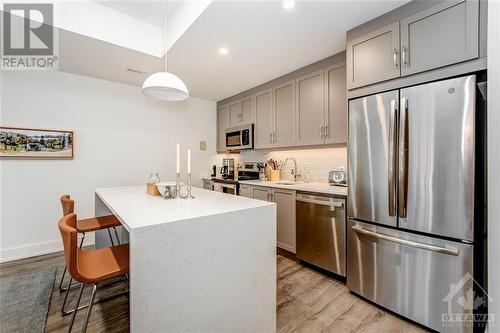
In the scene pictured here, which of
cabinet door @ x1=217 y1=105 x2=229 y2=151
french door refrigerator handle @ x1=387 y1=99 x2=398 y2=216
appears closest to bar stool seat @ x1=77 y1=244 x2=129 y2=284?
french door refrigerator handle @ x1=387 y1=99 x2=398 y2=216

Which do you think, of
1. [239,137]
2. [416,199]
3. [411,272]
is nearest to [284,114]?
[239,137]

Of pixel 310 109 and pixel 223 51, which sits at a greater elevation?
pixel 223 51

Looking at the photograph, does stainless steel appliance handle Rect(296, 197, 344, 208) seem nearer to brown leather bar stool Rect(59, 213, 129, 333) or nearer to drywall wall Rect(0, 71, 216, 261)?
brown leather bar stool Rect(59, 213, 129, 333)

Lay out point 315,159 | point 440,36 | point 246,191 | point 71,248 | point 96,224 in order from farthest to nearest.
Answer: point 246,191, point 315,159, point 96,224, point 440,36, point 71,248

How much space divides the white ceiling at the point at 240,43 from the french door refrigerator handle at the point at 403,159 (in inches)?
34.0

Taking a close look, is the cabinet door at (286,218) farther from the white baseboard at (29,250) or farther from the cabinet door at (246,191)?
the white baseboard at (29,250)

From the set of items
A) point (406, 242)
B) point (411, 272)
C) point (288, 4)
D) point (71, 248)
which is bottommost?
point (411, 272)

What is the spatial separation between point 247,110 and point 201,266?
3.10 metres

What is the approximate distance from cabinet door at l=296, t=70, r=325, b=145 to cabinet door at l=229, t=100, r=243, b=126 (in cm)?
134

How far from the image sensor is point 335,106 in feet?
8.64

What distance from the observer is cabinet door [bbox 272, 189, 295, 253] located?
279 centimetres

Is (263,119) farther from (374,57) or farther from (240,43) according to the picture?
(374,57)

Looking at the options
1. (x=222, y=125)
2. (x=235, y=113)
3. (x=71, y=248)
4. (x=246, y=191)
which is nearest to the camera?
(x=71, y=248)

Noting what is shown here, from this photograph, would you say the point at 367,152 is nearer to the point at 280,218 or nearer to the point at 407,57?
the point at 407,57
